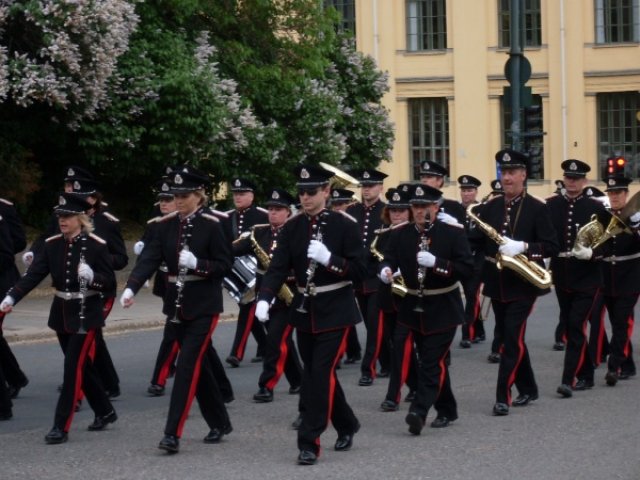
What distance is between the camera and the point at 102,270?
11.7 meters

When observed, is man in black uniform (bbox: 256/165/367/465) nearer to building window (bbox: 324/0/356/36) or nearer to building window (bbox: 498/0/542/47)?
building window (bbox: 498/0/542/47)

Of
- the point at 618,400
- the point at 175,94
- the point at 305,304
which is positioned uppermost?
the point at 175,94

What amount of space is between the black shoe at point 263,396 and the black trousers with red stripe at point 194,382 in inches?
83.2

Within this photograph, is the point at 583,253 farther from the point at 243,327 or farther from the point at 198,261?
the point at 198,261

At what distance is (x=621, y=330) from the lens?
1416 centimetres

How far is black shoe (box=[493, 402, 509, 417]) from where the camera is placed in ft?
40.2

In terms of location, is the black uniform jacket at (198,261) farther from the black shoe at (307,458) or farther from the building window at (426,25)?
the building window at (426,25)

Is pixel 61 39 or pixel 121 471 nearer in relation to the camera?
pixel 121 471

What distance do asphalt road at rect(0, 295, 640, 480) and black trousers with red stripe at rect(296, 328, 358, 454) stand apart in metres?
0.20

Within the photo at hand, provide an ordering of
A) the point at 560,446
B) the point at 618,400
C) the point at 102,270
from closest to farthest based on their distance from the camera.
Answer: the point at 560,446
the point at 102,270
the point at 618,400

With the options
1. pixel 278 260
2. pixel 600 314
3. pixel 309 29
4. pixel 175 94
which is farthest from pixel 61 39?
pixel 278 260

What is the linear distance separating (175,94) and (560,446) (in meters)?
14.8

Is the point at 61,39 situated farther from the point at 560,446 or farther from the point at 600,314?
the point at 560,446

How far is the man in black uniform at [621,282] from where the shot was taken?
14.1 m
